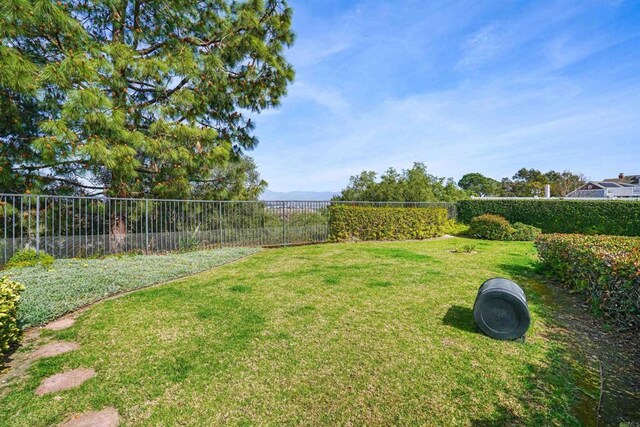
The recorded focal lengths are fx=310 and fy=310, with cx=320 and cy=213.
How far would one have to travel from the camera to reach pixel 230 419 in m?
2.22

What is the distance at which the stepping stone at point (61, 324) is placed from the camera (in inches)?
148

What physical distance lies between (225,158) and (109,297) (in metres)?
5.26

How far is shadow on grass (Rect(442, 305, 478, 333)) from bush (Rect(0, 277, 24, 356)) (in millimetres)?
4560

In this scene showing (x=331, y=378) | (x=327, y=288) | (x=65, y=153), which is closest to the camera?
(x=331, y=378)

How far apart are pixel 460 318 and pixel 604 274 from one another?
6.93 ft

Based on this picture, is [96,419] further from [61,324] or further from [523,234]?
[523,234]

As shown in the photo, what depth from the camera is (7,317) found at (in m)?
2.89

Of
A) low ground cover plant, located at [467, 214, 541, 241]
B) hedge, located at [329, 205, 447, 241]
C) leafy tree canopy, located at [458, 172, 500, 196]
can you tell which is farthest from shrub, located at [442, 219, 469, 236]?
leafy tree canopy, located at [458, 172, 500, 196]

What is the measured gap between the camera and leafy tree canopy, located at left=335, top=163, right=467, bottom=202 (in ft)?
56.5

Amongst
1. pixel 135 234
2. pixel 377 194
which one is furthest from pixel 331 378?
pixel 377 194

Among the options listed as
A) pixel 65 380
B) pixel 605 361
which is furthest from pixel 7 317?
pixel 605 361

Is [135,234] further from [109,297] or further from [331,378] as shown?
[331,378]

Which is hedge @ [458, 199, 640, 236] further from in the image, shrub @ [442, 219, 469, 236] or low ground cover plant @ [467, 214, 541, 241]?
shrub @ [442, 219, 469, 236]

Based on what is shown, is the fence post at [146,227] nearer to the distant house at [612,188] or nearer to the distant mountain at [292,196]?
the distant mountain at [292,196]
